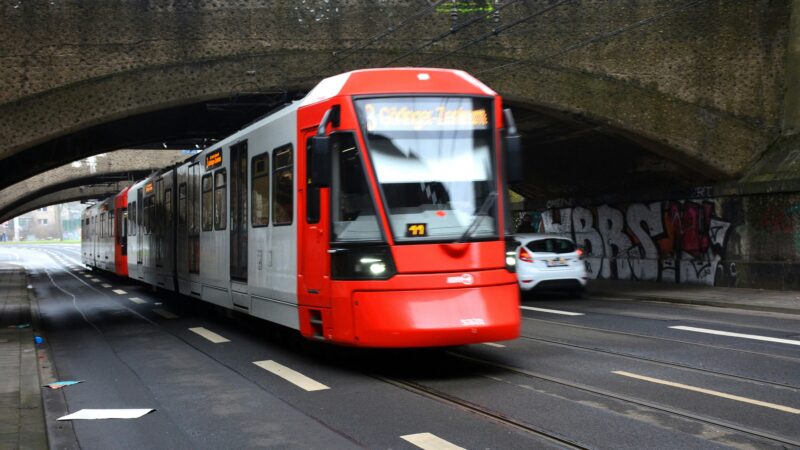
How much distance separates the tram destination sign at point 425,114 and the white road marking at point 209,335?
5.19 metres

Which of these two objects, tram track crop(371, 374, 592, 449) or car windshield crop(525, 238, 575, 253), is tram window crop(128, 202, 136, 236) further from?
tram track crop(371, 374, 592, 449)

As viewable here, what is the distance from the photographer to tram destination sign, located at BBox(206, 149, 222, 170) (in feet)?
43.7

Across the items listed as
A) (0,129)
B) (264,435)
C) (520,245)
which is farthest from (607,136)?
(264,435)

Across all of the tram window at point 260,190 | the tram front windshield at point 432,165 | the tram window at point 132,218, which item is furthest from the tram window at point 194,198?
the tram window at point 132,218

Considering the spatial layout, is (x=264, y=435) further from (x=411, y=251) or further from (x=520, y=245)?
(x=520, y=245)

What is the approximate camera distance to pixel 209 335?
13.1m

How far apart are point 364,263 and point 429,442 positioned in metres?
2.74

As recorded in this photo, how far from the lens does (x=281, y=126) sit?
1032 cm

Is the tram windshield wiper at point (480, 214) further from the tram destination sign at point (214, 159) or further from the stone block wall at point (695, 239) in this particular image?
the stone block wall at point (695, 239)

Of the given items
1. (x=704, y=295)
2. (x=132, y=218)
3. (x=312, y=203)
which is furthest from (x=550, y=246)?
(x=132, y=218)

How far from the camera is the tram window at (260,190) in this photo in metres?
10.9

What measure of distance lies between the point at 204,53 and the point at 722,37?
11.7 meters

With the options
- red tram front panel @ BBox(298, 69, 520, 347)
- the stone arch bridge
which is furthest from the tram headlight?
the stone arch bridge

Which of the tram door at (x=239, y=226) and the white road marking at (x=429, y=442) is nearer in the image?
the white road marking at (x=429, y=442)
